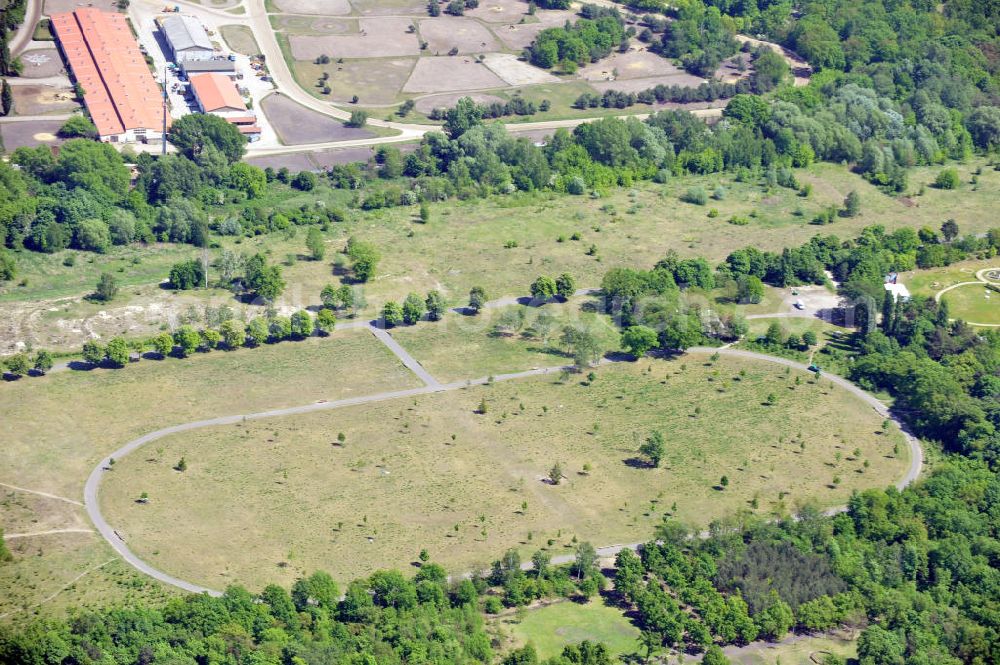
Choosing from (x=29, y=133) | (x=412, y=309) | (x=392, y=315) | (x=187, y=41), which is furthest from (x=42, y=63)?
(x=412, y=309)

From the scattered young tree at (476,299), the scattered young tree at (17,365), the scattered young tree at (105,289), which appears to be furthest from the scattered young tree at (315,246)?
the scattered young tree at (17,365)

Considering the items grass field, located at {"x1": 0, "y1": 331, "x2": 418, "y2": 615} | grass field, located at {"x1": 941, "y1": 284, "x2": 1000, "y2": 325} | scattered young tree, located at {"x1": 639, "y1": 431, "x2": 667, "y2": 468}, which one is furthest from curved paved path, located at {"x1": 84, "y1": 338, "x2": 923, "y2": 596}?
grass field, located at {"x1": 941, "y1": 284, "x2": 1000, "y2": 325}

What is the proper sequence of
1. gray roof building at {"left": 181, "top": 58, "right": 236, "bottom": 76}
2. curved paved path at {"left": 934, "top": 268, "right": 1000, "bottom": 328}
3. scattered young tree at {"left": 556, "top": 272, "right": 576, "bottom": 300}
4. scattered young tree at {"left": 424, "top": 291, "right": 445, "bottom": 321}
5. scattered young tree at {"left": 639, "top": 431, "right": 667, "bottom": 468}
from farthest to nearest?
gray roof building at {"left": 181, "top": 58, "right": 236, "bottom": 76}
curved paved path at {"left": 934, "top": 268, "right": 1000, "bottom": 328}
scattered young tree at {"left": 556, "top": 272, "right": 576, "bottom": 300}
scattered young tree at {"left": 424, "top": 291, "right": 445, "bottom": 321}
scattered young tree at {"left": 639, "top": 431, "right": 667, "bottom": 468}

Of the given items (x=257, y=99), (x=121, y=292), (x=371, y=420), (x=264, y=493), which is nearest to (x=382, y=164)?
(x=257, y=99)

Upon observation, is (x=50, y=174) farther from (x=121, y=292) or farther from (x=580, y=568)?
(x=580, y=568)

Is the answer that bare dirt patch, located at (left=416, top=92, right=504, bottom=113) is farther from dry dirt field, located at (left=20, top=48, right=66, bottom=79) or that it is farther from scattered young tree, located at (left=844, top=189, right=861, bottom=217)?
scattered young tree, located at (left=844, top=189, right=861, bottom=217)

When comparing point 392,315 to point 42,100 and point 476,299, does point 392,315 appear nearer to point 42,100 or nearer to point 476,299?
point 476,299

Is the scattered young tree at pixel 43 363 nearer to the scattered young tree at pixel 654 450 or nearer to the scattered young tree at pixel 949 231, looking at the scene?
the scattered young tree at pixel 654 450
